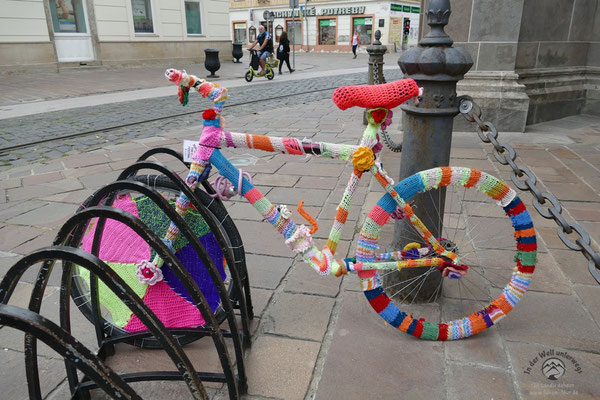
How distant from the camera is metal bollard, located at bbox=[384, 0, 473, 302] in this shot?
204cm

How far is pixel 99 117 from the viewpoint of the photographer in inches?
302

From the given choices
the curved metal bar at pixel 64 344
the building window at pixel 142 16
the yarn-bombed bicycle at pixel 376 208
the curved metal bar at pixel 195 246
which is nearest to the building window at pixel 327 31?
the building window at pixel 142 16

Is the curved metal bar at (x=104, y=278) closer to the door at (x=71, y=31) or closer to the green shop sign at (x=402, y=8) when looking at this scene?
the door at (x=71, y=31)

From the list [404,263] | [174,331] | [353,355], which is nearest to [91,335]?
[174,331]

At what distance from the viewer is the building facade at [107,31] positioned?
44.3ft

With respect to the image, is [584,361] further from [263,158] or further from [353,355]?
[263,158]

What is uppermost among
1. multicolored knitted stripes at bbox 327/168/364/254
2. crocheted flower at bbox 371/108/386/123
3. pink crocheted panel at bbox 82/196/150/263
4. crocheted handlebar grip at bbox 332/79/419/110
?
crocheted handlebar grip at bbox 332/79/419/110

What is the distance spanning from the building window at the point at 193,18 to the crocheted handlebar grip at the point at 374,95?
18008mm

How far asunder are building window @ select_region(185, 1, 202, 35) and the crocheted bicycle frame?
1787cm

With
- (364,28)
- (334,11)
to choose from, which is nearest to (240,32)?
(334,11)

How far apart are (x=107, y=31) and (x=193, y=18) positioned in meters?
3.89

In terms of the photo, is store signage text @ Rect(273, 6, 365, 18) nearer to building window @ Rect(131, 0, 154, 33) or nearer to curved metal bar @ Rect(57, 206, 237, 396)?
building window @ Rect(131, 0, 154, 33)

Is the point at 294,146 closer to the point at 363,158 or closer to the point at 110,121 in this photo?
the point at 363,158

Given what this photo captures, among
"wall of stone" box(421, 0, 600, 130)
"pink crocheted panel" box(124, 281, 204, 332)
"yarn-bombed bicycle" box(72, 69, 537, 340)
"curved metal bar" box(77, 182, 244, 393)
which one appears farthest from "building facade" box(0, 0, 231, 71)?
"curved metal bar" box(77, 182, 244, 393)
